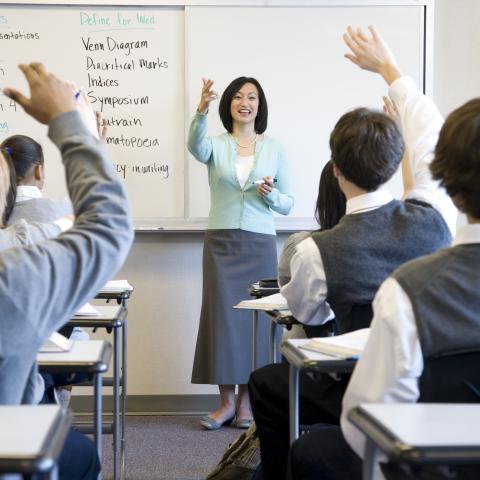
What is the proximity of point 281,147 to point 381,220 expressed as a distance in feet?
7.64

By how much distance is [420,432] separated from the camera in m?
1.06

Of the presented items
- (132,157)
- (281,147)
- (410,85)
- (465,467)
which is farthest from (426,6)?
(465,467)

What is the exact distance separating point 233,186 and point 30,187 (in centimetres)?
146

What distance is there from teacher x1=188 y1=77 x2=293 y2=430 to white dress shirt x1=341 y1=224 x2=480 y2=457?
2810 millimetres

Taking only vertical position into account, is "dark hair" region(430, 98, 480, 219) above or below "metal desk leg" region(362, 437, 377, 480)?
above

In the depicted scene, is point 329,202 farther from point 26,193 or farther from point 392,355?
point 392,355

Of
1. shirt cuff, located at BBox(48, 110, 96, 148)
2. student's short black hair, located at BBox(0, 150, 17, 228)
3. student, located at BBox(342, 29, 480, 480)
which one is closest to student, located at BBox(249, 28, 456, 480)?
student, located at BBox(342, 29, 480, 480)

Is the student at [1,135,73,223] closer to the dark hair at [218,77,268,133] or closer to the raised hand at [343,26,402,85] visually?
the raised hand at [343,26,402,85]

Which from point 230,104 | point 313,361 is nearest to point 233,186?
point 230,104

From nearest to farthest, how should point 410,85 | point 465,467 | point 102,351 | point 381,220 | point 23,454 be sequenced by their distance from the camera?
point 23,454
point 465,467
point 102,351
point 381,220
point 410,85

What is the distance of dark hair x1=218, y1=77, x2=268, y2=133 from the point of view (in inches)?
169

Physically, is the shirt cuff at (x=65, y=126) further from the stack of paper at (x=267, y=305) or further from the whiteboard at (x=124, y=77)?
the whiteboard at (x=124, y=77)

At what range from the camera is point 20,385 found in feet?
4.37

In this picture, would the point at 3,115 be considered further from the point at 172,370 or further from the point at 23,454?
the point at 23,454
